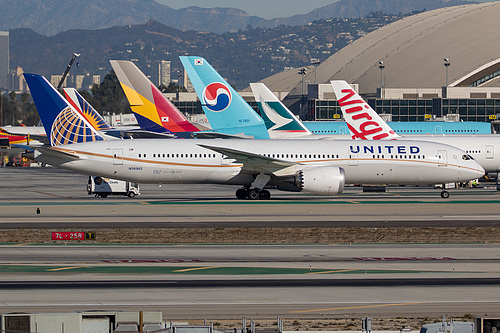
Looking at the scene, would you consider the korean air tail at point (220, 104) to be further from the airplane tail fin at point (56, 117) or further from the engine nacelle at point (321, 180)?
the engine nacelle at point (321, 180)

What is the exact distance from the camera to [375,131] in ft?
214

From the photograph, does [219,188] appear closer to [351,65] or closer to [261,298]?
[261,298]

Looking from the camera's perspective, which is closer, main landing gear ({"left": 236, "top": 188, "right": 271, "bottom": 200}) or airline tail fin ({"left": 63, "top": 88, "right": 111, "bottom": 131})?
main landing gear ({"left": 236, "top": 188, "right": 271, "bottom": 200})

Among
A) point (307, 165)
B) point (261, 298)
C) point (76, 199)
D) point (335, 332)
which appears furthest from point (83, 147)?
point (335, 332)

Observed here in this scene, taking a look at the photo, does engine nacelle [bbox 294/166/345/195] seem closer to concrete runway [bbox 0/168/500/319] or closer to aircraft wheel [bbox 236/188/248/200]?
concrete runway [bbox 0/168/500/319]

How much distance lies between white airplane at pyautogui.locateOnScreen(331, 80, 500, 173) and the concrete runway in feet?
40.9

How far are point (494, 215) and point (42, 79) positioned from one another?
96.9 ft

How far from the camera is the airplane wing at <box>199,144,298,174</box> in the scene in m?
49.0

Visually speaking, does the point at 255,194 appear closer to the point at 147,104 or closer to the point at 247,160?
the point at 247,160

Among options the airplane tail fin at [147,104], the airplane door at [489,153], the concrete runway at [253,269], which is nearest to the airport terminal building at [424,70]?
the airplane tail fin at [147,104]

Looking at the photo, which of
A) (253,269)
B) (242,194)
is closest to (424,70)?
(242,194)

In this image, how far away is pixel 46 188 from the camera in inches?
2574

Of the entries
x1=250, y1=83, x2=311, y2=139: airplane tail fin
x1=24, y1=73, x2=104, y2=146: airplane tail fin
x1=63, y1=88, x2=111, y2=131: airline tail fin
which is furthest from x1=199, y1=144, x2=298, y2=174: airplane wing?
x1=63, y1=88, x2=111, y2=131: airline tail fin

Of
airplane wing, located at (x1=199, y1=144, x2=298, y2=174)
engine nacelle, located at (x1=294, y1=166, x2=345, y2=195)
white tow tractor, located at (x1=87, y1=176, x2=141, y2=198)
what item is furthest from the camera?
white tow tractor, located at (x1=87, y1=176, x2=141, y2=198)
